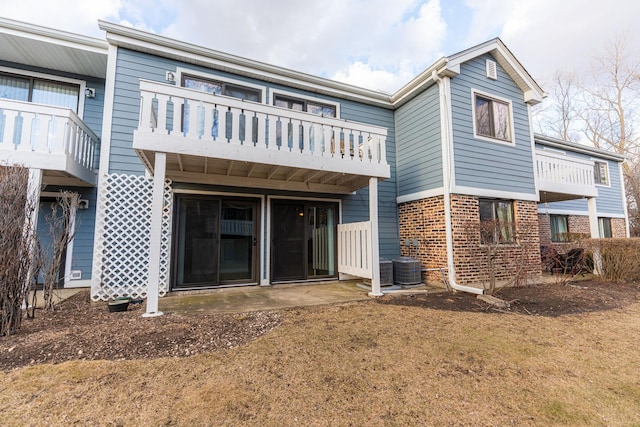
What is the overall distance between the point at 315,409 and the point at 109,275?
16.5 ft

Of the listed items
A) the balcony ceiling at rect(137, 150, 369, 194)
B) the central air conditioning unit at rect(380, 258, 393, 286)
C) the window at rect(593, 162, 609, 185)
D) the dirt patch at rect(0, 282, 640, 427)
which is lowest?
the dirt patch at rect(0, 282, 640, 427)

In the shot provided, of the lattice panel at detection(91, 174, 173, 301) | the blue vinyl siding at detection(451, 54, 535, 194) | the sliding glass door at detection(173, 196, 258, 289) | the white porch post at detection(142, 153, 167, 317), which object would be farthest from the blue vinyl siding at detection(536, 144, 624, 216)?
the lattice panel at detection(91, 174, 173, 301)

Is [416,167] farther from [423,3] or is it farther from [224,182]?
[423,3]

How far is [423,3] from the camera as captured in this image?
10414mm

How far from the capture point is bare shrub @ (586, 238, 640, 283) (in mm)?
6879

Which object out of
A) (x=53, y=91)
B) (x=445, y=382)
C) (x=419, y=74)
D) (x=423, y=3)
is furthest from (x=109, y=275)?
(x=423, y=3)

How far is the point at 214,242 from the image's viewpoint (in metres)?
6.16

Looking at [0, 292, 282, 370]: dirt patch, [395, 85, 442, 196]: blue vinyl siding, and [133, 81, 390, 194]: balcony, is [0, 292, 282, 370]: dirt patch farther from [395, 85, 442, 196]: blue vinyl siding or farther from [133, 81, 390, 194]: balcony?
[395, 85, 442, 196]: blue vinyl siding

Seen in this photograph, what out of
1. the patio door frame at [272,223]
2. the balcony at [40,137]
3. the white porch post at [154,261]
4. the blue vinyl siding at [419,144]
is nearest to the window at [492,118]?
the blue vinyl siding at [419,144]

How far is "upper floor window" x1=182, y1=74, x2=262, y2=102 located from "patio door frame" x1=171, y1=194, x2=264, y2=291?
2410 millimetres

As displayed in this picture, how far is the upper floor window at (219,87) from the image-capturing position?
253 inches

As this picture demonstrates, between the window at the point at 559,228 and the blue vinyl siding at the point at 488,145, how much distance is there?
561 cm

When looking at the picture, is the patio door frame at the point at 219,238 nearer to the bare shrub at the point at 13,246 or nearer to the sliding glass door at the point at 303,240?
the sliding glass door at the point at 303,240

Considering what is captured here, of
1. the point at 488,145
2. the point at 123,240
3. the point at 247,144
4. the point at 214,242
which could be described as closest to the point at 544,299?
the point at 488,145
